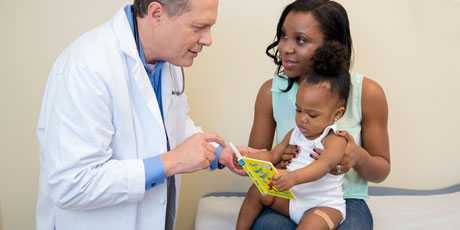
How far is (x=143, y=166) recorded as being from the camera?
4.42ft

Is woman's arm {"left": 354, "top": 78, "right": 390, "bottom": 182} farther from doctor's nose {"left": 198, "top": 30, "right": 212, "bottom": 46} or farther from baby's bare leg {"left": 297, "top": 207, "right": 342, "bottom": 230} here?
doctor's nose {"left": 198, "top": 30, "right": 212, "bottom": 46}

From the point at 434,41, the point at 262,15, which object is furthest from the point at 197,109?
the point at 434,41

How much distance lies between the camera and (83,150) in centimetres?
128

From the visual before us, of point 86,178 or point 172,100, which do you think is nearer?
point 86,178

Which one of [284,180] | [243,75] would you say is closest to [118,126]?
[284,180]

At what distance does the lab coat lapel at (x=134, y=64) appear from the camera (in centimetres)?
139

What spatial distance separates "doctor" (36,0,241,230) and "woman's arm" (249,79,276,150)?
31 cm

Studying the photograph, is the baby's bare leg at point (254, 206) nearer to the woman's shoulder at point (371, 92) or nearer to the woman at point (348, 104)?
the woman at point (348, 104)

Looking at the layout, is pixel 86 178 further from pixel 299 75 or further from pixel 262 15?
pixel 262 15

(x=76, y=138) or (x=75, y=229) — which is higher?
(x=76, y=138)

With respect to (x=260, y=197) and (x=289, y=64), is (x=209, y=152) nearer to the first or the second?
(x=260, y=197)

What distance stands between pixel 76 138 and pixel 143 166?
20 centimetres

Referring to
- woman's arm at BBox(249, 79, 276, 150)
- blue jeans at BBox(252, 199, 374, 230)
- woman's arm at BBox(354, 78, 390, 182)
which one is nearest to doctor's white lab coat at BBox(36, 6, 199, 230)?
blue jeans at BBox(252, 199, 374, 230)

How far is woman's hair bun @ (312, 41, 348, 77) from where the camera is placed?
1.46 metres
